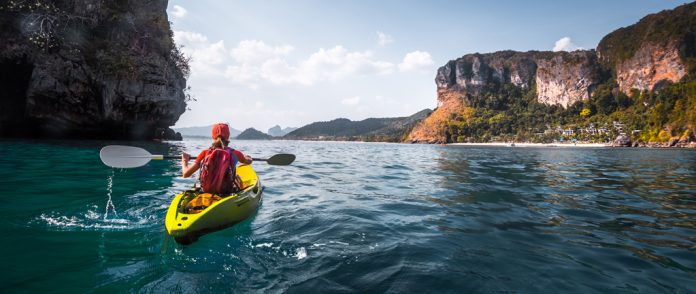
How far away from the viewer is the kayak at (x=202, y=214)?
502 cm

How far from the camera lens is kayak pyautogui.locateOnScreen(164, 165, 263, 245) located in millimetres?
5016

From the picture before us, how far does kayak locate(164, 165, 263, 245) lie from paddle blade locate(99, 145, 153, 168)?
2.85 m

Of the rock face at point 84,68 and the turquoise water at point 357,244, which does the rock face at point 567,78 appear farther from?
the turquoise water at point 357,244

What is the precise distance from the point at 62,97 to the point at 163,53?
35.2 ft

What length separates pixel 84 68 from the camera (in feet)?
100

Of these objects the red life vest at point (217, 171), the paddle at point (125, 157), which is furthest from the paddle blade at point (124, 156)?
the red life vest at point (217, 171)

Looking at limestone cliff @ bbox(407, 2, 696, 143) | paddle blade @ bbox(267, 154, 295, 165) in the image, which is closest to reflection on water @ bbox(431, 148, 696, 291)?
paddle blade @ bbox(267, 154, 295, 165)

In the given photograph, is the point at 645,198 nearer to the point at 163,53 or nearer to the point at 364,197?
the point at 364,197

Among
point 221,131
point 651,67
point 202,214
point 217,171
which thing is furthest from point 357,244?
point 651,67

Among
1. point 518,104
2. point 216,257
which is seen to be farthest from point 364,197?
point 518,104

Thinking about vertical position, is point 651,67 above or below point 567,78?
below

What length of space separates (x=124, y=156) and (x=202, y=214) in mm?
4658

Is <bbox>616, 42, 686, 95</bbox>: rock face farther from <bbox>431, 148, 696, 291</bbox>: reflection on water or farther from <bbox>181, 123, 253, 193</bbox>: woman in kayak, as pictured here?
<bbox>181, 123, 253, 193</bbox>: woman in kayak

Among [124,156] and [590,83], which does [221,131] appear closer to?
[124,156]
